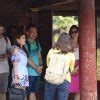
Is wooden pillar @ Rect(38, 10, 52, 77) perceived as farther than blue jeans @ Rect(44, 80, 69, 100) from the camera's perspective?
Yes

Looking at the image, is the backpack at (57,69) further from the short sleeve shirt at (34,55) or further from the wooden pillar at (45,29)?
the wooden pillar at (45,29)

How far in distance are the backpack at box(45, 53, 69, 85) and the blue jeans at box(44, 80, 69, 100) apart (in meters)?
0.10

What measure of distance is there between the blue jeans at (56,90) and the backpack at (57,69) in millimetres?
99

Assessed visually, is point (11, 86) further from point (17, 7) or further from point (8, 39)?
point (17, 7)

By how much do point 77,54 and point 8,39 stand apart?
129 centimetres

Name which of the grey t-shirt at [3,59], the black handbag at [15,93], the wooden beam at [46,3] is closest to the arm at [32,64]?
the grey t-shirt at [3,59]

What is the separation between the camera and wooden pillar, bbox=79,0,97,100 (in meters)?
7.77

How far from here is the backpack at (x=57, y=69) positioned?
7316 millimetres

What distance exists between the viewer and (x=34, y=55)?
28.4 ft

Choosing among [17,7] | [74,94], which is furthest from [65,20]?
[74,94]

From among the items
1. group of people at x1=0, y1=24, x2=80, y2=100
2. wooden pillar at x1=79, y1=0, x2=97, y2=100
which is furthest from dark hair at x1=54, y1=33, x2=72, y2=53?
wooden pillar at x1=79, y1=0, x2=97, y2=100

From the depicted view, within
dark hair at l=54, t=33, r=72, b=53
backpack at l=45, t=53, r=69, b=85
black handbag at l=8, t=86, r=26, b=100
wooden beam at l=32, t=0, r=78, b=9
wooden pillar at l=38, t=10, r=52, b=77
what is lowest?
black handbag at l=8, t=86, r=26, b=100

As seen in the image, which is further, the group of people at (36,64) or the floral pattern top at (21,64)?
the floral pattern top at (21,64)

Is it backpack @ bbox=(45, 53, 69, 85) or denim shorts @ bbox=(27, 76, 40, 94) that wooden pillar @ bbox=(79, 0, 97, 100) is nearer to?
backpack @ bbox=(45, 53, 69, 85)
